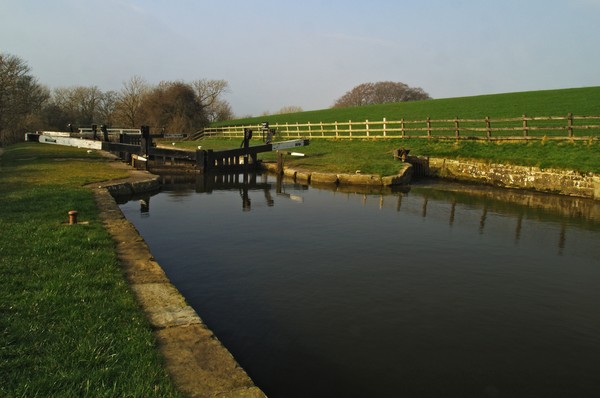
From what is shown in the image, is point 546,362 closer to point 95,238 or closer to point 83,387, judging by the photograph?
point 83,387

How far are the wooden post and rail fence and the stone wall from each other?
286cm

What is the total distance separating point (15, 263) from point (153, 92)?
187 ft

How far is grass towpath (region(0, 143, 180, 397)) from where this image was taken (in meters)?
2.92

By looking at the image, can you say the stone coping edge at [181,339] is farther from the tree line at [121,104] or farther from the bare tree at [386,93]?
the bare tree at [386,93]

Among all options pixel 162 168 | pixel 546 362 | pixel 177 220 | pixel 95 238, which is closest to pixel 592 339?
pixel 546 362

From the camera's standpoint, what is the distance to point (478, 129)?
20.5 m

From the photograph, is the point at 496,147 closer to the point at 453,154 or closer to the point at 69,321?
the point at 453,154

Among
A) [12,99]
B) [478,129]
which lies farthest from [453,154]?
[12,99]

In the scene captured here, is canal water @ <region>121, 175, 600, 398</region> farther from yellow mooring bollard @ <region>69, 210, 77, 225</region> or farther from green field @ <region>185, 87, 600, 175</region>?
green field @ <region>185, 87, 600, 175</region>

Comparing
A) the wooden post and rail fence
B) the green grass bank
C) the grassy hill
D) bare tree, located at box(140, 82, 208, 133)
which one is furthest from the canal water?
bare tree, located at box(140, 82, 208, 133)

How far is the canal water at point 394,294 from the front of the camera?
4.07 m

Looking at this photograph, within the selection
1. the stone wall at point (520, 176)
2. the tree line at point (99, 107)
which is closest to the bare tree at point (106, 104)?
the tree line at point (99, 107)

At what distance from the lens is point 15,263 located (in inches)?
202

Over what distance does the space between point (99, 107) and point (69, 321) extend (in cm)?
7966
